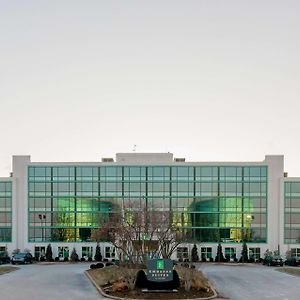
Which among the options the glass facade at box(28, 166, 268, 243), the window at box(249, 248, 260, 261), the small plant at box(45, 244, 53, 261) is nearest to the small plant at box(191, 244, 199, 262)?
→ the glass facade at box(28, 166, 268, 243)

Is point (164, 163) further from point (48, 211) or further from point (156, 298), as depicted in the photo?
point (156, 298)

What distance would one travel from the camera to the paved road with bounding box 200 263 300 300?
32781 mm

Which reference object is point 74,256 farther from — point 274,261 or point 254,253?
point 274,261

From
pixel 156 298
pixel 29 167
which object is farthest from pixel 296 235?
pixel 156 298

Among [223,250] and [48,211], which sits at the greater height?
[48,211]

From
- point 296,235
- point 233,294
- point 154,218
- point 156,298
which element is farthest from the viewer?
point 296,235

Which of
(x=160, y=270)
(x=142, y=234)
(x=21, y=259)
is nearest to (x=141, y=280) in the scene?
(x=160, y=270)

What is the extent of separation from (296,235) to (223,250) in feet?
30.7

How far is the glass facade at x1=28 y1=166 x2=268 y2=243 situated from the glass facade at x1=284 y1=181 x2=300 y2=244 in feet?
8.55

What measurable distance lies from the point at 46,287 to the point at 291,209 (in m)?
42.1

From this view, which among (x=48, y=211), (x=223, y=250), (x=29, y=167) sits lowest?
(x=223, y=250)

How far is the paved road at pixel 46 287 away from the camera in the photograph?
32.2m

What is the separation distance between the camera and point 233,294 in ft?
110

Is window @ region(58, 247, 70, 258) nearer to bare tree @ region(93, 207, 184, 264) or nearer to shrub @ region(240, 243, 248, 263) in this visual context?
bare tree @ region(93, 207, 184, 264)
